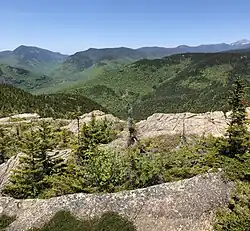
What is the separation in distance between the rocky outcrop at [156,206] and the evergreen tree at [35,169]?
38.6 feet

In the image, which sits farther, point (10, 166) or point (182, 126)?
point (182, 126)

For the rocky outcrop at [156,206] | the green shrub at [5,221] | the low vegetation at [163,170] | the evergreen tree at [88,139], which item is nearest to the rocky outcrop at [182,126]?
the evergreen tree at [88,139]

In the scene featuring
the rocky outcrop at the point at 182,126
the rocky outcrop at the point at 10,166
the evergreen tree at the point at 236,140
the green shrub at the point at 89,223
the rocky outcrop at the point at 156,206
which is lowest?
the rocky outcrop at the point at 10,166

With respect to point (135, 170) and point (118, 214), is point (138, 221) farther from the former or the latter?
point (135, 170)

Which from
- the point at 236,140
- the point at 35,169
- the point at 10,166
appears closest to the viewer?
the point at 236,140

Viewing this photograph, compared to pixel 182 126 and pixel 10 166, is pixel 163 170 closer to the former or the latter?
pixel 182 126

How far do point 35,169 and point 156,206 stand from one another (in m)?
22.7

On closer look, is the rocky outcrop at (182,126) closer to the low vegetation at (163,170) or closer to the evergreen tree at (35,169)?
the evergreen tree at (35,169)

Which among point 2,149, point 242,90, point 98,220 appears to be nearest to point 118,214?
point 98,220

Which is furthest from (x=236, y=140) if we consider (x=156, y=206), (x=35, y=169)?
(x=35, y=169)

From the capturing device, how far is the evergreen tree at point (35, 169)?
4456 cm

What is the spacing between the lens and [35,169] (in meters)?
46.9

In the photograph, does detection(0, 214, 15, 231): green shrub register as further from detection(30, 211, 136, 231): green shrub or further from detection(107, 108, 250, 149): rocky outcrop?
detection(107, 108, 250, 149): rocky outcrop

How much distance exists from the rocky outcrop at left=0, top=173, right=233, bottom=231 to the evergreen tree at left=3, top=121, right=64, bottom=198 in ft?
38.6
